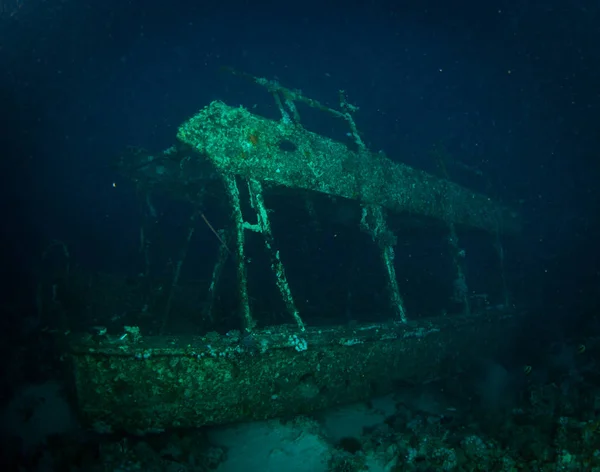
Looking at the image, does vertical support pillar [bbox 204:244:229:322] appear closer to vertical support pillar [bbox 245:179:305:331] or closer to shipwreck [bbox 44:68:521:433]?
shipwreck [bbox 44:68:521:433]

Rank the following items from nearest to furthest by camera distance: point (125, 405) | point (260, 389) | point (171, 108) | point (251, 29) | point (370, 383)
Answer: point (125, 405), point (260, 389), point (370, 383), point (251, 29), point (171, 108)

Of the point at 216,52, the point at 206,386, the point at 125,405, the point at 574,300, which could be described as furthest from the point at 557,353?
the point at 216,52

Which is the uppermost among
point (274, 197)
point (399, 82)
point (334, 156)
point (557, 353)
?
point (399, 82)

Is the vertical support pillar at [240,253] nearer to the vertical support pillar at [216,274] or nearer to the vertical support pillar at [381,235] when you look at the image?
the vertical support pillar at [216,274]

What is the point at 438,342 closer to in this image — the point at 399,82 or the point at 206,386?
the point at 206,386

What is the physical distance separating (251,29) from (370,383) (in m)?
14.3

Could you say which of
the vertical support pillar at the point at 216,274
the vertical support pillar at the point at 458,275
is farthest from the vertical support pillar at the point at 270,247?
the vertical support pillar at the point at 458,275

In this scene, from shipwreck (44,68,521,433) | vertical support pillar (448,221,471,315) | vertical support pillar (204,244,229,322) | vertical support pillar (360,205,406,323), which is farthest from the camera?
vertical support pillar (448,221,471,315)

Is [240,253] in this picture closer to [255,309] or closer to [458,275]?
[255,309]

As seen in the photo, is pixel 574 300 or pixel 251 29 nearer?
pixel 574 300

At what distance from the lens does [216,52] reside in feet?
50.8

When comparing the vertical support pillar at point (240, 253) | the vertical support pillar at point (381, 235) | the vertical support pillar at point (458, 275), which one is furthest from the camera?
the vertical support pillar at point (458, 275)

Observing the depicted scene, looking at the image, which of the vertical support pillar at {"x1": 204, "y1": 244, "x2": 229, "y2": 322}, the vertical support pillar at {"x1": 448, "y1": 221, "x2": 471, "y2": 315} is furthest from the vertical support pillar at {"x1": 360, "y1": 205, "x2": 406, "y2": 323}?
the vertical support pillar at {"x1": 204, "y1": 244, "x2": 229, "y2": 322}

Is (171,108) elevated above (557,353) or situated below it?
above
